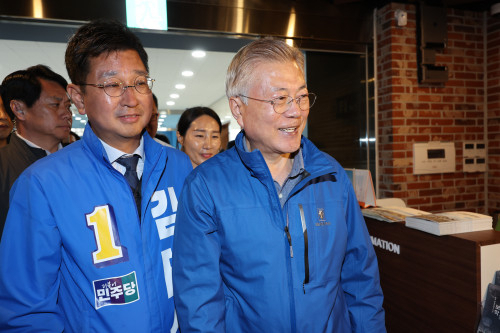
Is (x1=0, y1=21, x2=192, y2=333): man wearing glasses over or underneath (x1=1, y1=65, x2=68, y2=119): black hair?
underneath

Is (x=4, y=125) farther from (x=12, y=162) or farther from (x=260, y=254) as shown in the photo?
(x=260, y=254)

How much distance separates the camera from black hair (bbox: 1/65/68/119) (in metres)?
1.93

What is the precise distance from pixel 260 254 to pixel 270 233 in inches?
2.8

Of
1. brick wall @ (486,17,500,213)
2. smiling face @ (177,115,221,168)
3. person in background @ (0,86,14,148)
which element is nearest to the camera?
person in background @ (0,86,14,148)

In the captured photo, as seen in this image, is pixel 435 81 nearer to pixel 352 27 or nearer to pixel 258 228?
pixel 352 27

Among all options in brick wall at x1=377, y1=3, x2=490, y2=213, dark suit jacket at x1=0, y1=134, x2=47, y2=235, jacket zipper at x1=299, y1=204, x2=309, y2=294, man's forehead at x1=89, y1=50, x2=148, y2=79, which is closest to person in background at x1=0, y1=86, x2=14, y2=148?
dark suit jacket at x1=0, y1=134, x2=47, y2=235

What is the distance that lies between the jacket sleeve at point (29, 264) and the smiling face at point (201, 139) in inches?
62.7

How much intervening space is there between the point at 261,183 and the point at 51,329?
29.3 inches

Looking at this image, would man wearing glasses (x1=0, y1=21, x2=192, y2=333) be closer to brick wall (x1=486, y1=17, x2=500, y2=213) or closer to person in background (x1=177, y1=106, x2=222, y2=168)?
person in background (x1=177, y1=106, x2=222, y2=168)

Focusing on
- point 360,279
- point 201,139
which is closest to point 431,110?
point 201,139

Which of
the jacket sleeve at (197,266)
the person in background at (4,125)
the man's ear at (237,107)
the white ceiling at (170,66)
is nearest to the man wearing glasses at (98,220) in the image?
the jacket sleeve at (197,266)

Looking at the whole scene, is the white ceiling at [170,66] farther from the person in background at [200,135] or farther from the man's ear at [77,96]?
the man's ear at [77,96]

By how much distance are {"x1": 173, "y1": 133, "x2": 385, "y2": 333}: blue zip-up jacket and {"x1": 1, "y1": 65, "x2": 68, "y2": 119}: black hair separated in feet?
4.33

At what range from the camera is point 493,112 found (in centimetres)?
397
